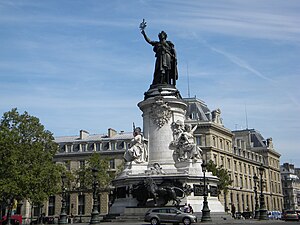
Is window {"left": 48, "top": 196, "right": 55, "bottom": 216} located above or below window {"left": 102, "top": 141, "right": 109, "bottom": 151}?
below

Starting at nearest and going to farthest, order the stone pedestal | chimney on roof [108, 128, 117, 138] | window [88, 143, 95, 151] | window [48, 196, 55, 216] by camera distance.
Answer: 1. the stone pedestal
2. window [48, 196, 55, 216]
3. window [88, 143, 95, 151]
4. chimney on roof [108, 128, 117, 138]

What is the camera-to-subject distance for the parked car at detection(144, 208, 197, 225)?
26.6 meters

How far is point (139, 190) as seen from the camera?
31.3 m

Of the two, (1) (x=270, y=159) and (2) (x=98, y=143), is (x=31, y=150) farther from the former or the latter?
(1) (x=270, y=159)

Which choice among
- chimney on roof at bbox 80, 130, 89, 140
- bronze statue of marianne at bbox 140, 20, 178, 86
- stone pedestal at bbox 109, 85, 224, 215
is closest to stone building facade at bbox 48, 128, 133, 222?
chimney on roof at bbox 80, 130, 89, 140

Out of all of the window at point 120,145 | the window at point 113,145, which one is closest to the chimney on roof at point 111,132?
the window at point 113,145

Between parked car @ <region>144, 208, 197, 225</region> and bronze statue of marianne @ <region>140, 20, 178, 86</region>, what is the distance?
1431cm

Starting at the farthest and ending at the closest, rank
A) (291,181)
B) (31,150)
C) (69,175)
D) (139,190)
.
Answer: (291,181), (69,175), (31,150), (139,190)

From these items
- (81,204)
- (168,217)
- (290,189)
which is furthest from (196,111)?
(290,189)

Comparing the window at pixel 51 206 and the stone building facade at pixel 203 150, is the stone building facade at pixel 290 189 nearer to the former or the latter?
the stone building facade at pixel 203 150

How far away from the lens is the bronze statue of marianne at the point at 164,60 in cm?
3816

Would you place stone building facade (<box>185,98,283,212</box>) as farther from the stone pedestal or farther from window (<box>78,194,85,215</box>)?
the stone pedestal

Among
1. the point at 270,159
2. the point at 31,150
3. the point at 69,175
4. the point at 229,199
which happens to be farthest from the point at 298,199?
the point at 31,150

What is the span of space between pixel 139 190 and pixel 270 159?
89571mm
